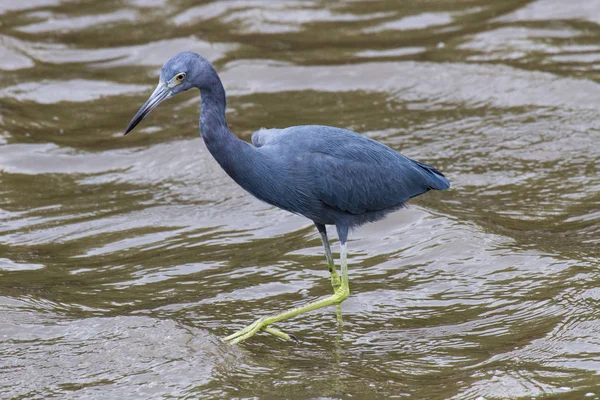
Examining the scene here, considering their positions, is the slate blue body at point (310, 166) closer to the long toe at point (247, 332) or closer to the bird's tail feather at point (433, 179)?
the bird's tail feather at point (433, 179)

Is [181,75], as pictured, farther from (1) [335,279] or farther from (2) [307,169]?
(1) [335,279]

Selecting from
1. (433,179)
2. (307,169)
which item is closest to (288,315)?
(307,169)

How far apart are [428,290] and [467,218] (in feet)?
3.90

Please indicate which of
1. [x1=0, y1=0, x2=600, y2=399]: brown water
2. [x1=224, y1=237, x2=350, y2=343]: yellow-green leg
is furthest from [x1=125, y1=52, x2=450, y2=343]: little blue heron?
[x1=0, y1=0, x2=600, y2=399]: brown water

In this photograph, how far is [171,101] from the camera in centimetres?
1035

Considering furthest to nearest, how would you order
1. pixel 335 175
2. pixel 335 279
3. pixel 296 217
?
1. pixel 296 217
2. pixel 335 279
3. pixel 335 175

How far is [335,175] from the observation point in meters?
6.21

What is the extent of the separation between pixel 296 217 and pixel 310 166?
196 cm

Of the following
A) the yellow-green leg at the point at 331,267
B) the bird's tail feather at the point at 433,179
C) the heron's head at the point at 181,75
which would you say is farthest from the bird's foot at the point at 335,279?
the heron's head at the point at 181,75

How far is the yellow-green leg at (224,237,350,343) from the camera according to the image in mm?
5781

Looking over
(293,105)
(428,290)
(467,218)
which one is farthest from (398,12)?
(428,290)

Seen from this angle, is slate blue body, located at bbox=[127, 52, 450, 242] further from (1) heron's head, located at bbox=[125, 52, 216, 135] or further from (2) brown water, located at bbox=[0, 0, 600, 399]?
(2) brown water, located at bbox=[0, 0, 600, 399]

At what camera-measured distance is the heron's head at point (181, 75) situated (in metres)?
5.64

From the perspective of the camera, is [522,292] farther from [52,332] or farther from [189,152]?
[189,152]
